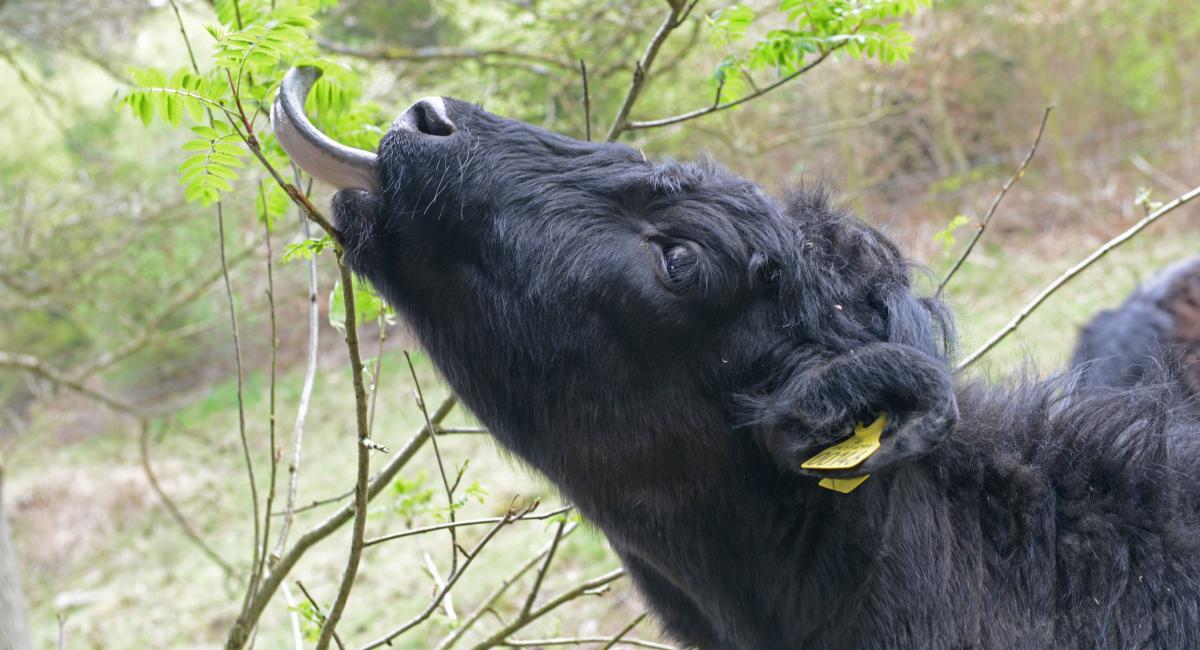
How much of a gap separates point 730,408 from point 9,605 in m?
3.51

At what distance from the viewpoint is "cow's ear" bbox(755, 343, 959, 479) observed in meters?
1.97

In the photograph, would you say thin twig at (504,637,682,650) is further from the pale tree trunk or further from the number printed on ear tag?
the pale tree trunk

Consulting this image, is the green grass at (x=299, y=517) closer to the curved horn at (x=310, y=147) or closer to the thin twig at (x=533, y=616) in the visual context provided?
the thin twig at (x=533, y=616)

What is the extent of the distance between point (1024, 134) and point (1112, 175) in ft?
5.81

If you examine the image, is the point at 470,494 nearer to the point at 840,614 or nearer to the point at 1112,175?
the point at 840,614

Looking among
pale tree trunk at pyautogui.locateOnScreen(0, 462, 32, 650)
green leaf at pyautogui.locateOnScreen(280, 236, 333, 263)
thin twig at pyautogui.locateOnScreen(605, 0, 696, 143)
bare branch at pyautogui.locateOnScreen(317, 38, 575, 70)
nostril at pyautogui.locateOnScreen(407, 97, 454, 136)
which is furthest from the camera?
bare branch at pyautogui.locateOnScreen(317, 38, 575, 70)

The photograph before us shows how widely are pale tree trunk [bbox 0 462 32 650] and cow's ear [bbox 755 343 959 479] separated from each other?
354 cm

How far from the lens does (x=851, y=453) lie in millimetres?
1999

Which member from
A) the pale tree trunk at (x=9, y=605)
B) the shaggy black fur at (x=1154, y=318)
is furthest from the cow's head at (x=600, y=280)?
the shaggy black fur at (x=1154, y=318)

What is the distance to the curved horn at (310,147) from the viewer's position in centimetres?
215

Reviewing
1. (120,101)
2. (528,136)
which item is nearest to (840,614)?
(528,136)

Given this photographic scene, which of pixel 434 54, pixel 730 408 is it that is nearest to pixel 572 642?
pixel 730 408

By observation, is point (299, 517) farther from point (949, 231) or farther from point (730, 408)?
point (730, 408)

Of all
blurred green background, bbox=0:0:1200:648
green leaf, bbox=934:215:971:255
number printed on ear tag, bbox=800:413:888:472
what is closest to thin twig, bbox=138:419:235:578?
blurred green background, bbox=0:0:1200:648
